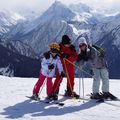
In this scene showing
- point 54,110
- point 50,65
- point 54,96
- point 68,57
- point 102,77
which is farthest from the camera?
point 68,57

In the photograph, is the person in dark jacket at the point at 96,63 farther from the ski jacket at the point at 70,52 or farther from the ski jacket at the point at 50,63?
the ski jacket at the point at 50,63

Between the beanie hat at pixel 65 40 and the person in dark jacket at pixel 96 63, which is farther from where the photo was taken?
the beanie hat at pixel 65 40

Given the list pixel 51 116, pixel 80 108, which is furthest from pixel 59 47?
pixel 51 116

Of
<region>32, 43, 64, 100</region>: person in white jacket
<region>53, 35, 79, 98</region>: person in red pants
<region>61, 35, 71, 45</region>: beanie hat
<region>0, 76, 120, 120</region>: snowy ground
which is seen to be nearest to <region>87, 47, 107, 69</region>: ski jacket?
<region>53, 35, 79, 98</region>: person in red pants

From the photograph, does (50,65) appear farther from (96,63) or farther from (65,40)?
(96,63)

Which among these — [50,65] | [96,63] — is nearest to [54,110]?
[50,65]

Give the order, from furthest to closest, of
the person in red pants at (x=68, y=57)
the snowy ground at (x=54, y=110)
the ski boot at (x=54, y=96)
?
1. the person in red pants at (x=68, y=57)
2. the ski boot at (x=54, y=96)
3. the snowy ground at (x=54, y=110)

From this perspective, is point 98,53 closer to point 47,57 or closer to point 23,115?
point 47,57

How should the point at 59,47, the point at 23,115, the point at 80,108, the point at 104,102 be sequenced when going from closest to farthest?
the point at 23,115
the point at 80,108
the point at 104,102
the point at 59,47

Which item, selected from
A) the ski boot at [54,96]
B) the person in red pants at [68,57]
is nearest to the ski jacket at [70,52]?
the person in red pants at [68,57]

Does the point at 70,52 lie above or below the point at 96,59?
above

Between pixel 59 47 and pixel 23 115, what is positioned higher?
pixel 59 47

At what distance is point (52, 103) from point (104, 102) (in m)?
1.80

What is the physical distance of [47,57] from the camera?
15148 mm
